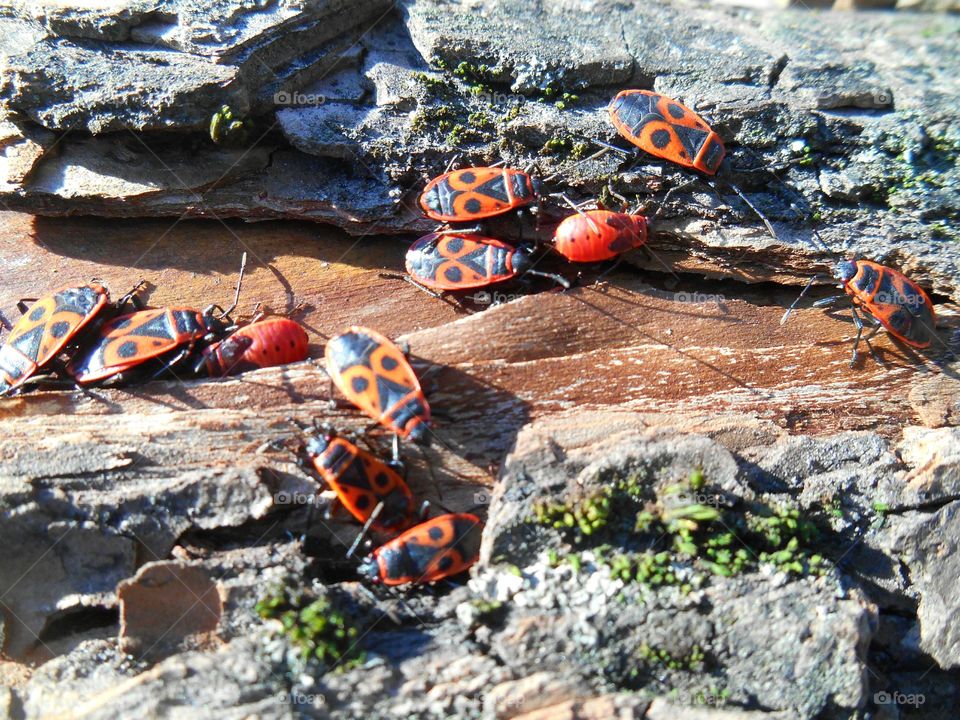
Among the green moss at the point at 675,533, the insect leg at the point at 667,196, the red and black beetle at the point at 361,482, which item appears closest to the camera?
the green moss at the point at 675,533

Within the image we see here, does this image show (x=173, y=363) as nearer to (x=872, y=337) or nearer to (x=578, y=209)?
(x=578, y=209)

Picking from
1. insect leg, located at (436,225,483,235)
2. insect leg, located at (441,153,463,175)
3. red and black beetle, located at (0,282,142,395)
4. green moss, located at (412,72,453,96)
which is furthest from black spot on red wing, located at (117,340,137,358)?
green moss, located at (412,72,453,96)

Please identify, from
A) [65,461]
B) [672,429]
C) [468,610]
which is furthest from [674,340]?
[65,461]

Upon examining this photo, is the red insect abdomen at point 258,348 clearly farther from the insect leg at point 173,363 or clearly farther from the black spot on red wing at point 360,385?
the black spot on red wing at point 360,385

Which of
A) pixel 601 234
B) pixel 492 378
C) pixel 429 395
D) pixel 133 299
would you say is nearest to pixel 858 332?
pixel 601 234

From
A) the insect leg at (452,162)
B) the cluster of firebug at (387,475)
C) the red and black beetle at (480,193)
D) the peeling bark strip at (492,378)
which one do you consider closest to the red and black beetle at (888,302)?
the peeling bark strip at (492,378)

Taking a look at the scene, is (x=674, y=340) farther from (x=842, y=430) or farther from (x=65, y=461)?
(x=65, y=461)

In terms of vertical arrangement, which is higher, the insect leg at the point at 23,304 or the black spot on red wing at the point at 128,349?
the insect leg at the point at 23,304
